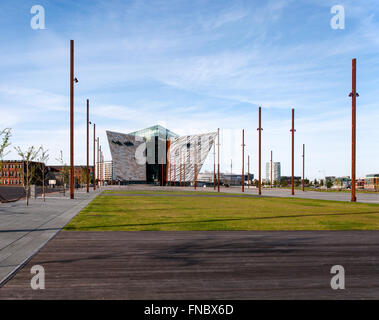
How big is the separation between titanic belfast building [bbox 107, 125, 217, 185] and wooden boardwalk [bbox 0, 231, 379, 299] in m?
99.7

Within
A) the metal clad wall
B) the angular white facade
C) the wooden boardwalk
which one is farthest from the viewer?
the metal clad wall

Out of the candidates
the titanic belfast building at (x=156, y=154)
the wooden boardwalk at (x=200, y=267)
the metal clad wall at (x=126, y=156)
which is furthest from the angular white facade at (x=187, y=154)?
the wooden boardwalk at (x=200, y=267)

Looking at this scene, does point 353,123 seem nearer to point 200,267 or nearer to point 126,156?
point 200,267

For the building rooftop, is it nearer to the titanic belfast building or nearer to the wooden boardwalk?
the titanic belfast building

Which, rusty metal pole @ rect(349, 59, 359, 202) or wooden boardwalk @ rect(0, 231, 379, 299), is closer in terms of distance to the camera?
wooden boardwalk @ rect(0, 231, 379, 299)

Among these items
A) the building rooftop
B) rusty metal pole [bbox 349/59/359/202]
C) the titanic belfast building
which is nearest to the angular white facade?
the titanic belfast building

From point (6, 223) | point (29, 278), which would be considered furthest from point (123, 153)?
point (29, 278)

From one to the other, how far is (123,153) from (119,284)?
363 feet

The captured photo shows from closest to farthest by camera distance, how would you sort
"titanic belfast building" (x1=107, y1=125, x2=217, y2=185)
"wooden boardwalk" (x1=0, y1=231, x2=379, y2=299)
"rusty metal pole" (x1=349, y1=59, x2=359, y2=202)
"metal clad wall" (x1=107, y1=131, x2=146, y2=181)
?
"wooden boardwalk" (x1=0, y1=231, x2=379, y2=299) → "rusty metal pole" (x1=349, y1=59, x2=359, y2=202) → "titanic belfast building" (x1=107, y1=125, x2=217, y2=185) → "metal clad wall" (x1=107, y1=131, x2=146, y2=181)

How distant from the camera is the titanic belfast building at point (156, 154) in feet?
363

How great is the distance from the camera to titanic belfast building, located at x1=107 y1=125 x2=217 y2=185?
111m

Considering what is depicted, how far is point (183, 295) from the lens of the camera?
168 inches
